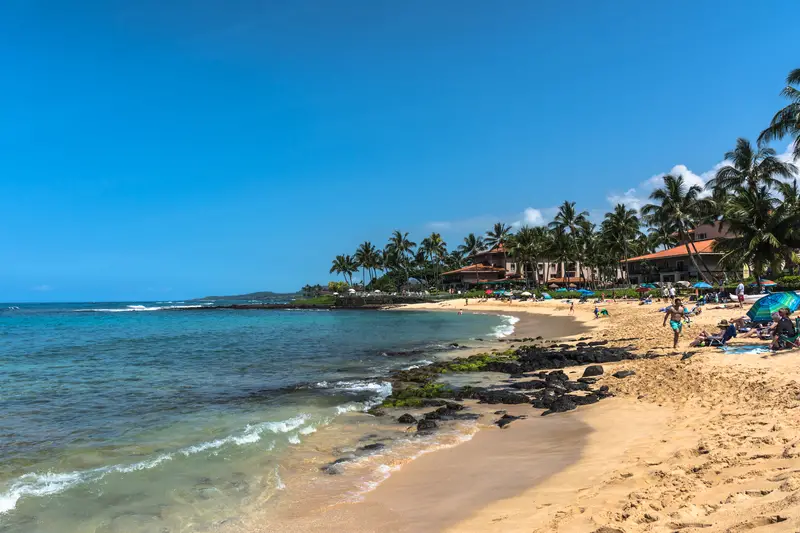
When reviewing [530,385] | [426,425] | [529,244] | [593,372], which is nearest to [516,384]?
[530,385]

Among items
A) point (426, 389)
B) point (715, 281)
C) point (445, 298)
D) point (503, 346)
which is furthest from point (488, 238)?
point (426, 389)

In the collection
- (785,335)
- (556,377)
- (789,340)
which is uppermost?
(785,335)

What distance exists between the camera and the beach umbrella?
1612 cm

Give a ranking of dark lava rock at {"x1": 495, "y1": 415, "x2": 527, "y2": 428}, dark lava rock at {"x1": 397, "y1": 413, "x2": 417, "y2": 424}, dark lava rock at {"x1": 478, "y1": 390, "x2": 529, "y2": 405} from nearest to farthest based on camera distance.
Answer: dark lava rock at {"x1": 495, "y1": 415, "x2": 527, "y2": 428}, dark lava rock at {"x1": 397, "y1": 413, "x2": 417, "y2": 424}, dark lava rock at {"x1": 478, "y1": 390, "x2": 529, "y2": 405}

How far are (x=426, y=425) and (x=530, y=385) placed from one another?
15.6 ft

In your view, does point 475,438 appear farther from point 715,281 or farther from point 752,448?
point 715,281

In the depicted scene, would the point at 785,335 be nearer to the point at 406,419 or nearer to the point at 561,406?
the point at 561,406

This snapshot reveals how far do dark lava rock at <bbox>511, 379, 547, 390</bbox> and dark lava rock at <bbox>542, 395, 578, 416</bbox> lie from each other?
2.19 metres

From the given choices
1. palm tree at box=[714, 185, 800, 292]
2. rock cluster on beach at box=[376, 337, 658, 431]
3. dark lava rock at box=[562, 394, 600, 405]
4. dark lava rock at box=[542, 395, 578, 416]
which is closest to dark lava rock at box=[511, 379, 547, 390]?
rock cluster on beach at box=[376, 337, 658, 431]

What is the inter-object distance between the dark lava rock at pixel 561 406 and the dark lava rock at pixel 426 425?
250 centimetres

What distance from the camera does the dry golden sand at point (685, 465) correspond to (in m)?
4.48

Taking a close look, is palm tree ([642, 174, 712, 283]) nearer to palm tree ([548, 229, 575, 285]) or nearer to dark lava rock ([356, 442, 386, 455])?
palm tree ([548, 229, 575, 285])

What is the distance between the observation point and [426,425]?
33.8 ft

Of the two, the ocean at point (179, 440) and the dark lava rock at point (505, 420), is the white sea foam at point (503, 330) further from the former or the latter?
the dark lava rock at point (505, 420)
